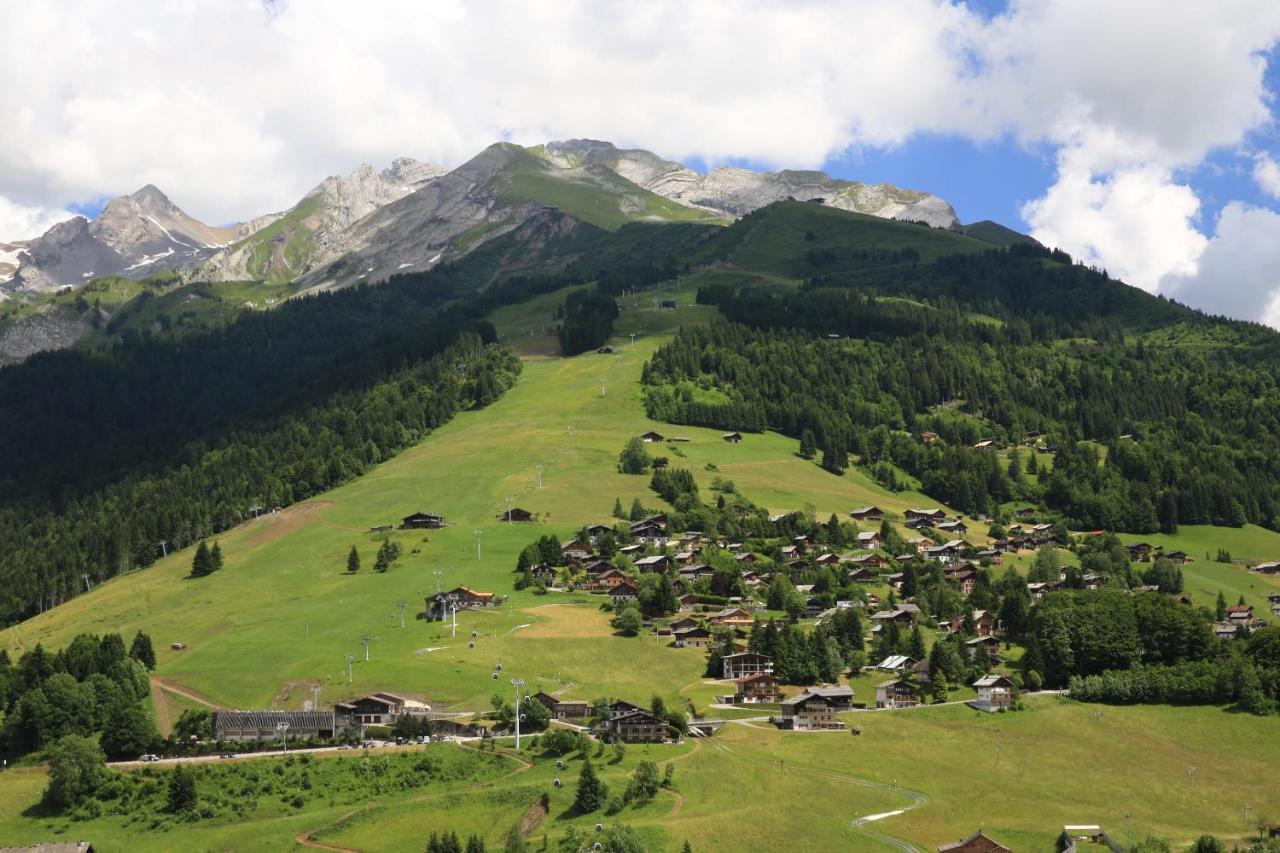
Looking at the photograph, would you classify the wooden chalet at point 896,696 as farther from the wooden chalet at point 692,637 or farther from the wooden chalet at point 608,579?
the wooden chalet at point 608,579

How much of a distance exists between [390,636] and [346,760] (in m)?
34.9

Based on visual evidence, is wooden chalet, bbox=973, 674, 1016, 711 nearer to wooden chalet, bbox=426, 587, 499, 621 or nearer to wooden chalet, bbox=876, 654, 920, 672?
wooden chalet, bbox=876, 654, 920, 672

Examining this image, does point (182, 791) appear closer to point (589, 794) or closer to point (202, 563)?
point (589, 794)

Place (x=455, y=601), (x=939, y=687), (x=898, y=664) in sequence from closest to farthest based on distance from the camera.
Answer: (x=939, y=687), (x=898, y=664), (x=455, y=601)

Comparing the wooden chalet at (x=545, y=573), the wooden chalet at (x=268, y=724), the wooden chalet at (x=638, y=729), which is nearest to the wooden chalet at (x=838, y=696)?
the wooden chalet at (x=638, y=729)

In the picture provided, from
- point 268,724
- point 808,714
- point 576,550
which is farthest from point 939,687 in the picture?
point 576,550

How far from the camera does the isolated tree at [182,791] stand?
9675 centimetres

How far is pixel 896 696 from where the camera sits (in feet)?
394

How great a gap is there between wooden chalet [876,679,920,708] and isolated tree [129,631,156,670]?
70049 millimetres

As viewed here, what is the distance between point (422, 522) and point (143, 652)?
62.2 metres

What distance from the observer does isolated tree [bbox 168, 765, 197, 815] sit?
96.8 meters

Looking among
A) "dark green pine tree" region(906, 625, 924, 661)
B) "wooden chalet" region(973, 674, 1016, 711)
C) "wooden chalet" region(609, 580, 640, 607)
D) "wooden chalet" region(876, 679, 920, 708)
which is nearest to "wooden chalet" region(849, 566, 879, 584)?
"wooden chalet" region(609, 580, 640, 607)

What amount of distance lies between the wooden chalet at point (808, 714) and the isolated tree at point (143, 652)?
2463 inches

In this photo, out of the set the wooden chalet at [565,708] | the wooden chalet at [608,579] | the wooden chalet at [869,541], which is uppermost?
the wooden chalet at [869,541]
